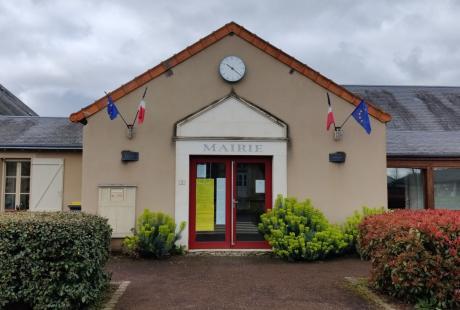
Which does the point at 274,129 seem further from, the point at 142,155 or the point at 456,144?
the point at 456,144

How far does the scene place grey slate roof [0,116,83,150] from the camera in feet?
38.0

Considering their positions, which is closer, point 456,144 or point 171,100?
point 171,100

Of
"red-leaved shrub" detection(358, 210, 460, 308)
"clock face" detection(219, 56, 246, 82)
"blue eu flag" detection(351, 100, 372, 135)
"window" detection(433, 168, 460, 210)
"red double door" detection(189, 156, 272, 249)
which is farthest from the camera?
"window" detection(433, 168, 460, 210)

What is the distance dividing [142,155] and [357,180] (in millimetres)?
4963

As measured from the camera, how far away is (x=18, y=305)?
16.7 ft

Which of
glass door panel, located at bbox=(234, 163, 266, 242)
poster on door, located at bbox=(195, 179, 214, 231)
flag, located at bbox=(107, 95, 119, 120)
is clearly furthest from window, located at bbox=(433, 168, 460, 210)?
flag, located at bbox=(107, 95, 119, 120)

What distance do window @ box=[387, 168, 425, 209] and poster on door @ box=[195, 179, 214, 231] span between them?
5.33 meters

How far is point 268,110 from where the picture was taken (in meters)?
9.56

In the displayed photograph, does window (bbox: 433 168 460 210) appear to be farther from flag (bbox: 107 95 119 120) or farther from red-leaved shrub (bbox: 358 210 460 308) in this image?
flag (bbox: 107 95 119 120)

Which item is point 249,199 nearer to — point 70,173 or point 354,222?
point 354,222

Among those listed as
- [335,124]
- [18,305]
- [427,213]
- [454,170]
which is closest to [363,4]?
[335,124]

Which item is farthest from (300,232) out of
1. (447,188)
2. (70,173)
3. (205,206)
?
(70,173)

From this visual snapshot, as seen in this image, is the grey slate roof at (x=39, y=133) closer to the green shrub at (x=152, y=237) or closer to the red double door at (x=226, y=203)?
the green shrub at (x=152, y=237)

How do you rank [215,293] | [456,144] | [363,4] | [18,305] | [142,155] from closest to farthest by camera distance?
1. [18,305]
2. [215,293]
3. [142,155]
4. [363,4]
5. [456,144]
